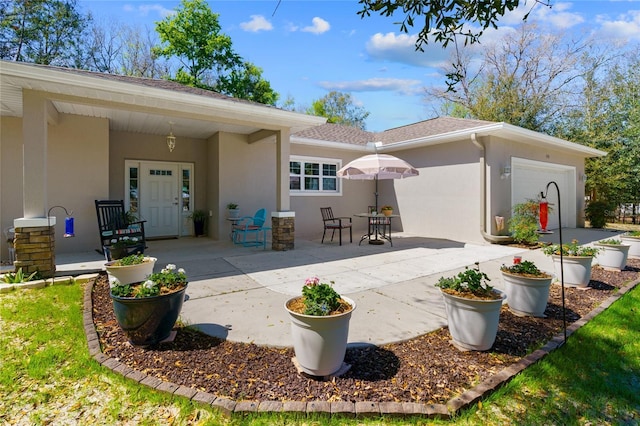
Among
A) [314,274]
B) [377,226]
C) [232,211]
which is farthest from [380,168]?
[232,211]

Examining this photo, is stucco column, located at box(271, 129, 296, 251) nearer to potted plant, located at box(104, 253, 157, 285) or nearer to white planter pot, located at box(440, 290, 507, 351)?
potted plant, located at box(104, 253, 157, 285)

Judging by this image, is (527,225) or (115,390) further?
(527,225)

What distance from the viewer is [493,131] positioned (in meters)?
8.32

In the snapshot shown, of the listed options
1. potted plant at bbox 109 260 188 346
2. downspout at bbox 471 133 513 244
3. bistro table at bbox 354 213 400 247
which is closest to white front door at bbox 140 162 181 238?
bistro table at bbox 354 213 400 247

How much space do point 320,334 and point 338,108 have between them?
3095cm

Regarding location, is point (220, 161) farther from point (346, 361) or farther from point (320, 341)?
point (320, 341)

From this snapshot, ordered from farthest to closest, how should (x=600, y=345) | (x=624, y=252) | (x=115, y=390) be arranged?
(x=624, y=252) < (x=600, y=345) < (x=115, y=390)

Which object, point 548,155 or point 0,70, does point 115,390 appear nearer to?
point 0,70

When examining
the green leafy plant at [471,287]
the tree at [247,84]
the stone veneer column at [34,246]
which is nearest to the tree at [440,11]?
the green leafy plant at [471,287]

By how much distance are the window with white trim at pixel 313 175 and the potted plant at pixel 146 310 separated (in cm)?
737

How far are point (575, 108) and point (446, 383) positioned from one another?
70.2 ft

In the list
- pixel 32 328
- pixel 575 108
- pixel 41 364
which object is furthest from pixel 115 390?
pixel 575 108

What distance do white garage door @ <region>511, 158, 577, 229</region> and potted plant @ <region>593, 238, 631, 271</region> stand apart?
379 cm

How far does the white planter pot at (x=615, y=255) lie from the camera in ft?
18.5
